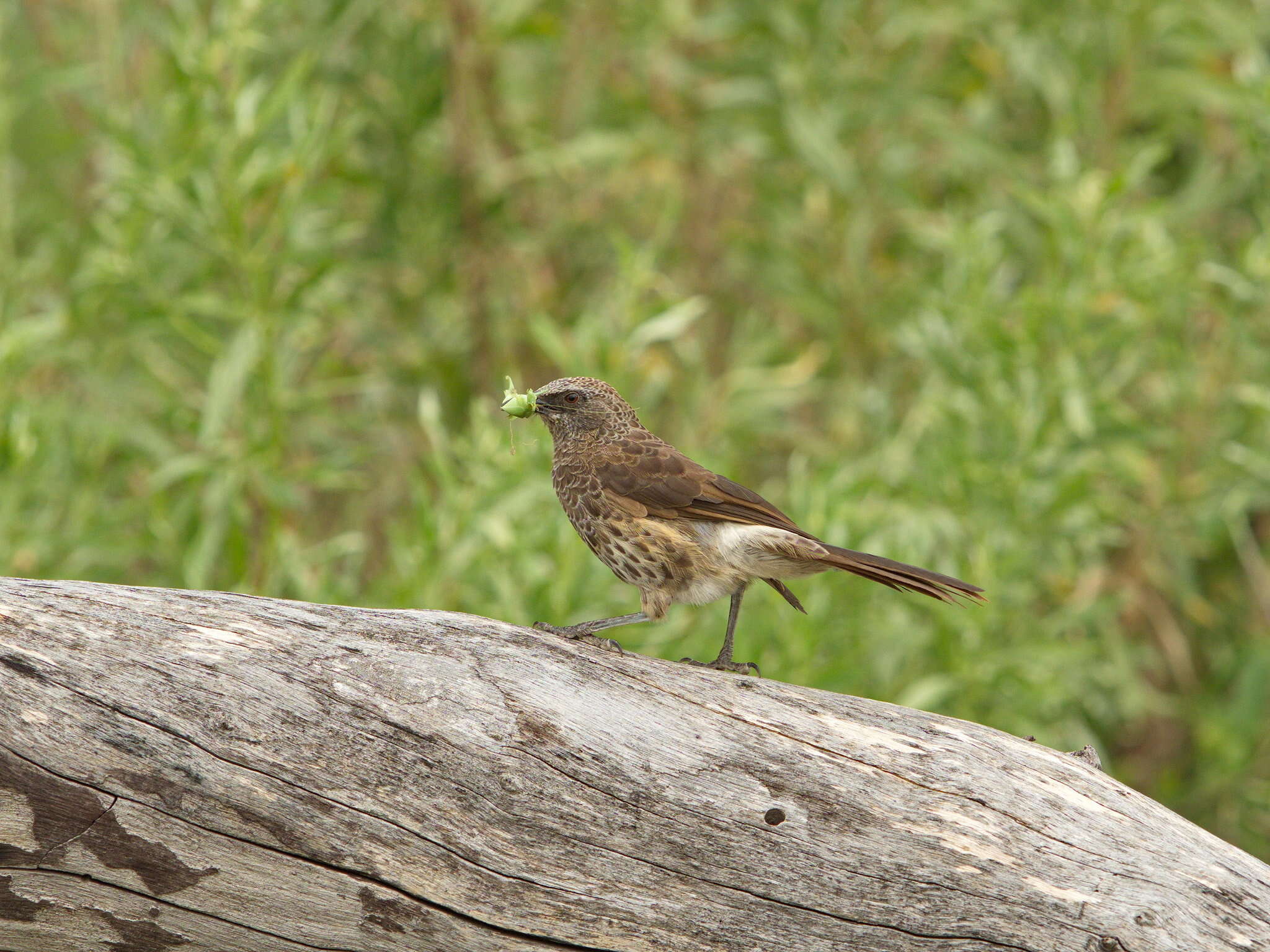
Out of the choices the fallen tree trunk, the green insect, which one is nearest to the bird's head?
the green insect

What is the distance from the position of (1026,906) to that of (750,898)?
618 mm

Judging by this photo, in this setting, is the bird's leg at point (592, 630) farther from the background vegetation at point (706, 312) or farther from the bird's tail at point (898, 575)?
the background vegetation at point (706, 312)

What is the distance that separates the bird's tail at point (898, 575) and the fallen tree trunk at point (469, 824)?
440 millimetres

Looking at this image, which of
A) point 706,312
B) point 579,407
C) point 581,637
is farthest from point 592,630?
point 706,312

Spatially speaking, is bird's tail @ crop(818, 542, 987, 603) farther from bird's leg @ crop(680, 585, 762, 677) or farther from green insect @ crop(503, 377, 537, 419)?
green insect @ crop(503, 377, 537, 419)

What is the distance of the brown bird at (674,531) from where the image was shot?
3.69 m

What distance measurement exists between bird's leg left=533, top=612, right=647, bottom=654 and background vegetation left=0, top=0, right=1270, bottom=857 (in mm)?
1045

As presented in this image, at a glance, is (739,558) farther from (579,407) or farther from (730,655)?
(579,407)

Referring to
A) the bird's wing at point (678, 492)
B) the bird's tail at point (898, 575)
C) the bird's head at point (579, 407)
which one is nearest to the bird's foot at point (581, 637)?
the bird's wing at point (678, 492)

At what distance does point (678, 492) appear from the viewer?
148 inches

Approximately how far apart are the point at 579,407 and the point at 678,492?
1.55 ft

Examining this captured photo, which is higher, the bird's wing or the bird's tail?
the bird's wing

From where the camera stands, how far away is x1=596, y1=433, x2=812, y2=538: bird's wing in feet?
12.2

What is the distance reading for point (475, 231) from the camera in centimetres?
688
